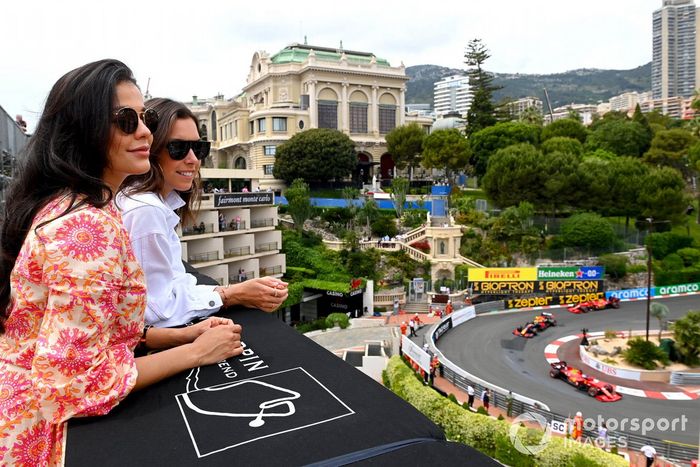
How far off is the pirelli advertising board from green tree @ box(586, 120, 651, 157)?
1211 inches

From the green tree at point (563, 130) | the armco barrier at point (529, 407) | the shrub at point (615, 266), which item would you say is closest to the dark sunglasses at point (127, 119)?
the armco barrier at point (529, 407)

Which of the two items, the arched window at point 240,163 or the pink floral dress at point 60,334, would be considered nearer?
the pink floral dress at point 60,334

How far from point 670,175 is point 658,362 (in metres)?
24.3

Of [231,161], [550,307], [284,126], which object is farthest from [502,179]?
[231,161]

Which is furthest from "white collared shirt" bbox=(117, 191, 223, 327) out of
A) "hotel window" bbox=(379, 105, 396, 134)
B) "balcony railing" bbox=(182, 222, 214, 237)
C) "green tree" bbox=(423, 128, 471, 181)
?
"hotel window" bbox=(379, 105, 396, 134)

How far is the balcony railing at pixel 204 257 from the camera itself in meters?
29.9

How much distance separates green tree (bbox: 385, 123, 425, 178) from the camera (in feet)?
183

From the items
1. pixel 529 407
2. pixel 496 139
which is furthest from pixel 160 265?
pixel 496 139

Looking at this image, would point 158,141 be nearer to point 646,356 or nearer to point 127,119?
point 127,119

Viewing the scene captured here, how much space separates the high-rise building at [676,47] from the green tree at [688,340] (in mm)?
184895

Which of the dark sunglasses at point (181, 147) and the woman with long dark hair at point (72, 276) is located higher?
the dark sunglasses at point (181, 147)

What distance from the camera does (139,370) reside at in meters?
2.10

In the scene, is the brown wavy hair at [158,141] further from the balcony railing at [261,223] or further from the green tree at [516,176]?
the green tree at [516,176]

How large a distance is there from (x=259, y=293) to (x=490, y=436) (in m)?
13.3
